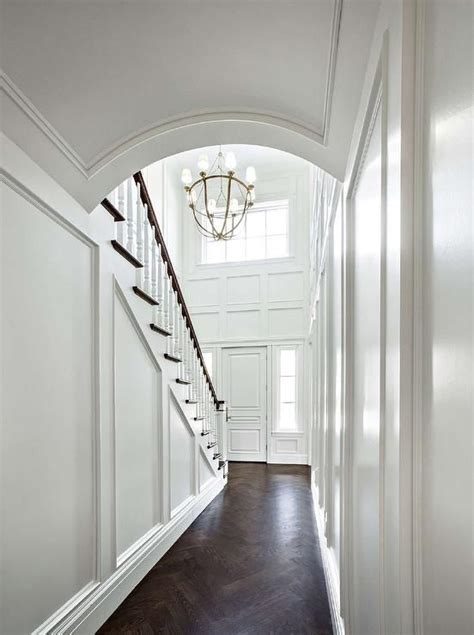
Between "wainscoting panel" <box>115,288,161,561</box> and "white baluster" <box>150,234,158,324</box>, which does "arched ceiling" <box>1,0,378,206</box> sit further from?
"white baluster" <box>150,234,158,324</box>

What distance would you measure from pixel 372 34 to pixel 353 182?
563 millimetres

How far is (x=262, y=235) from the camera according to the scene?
710 cm

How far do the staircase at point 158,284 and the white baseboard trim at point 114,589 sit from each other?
3.36ft

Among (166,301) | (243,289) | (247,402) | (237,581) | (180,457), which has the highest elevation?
(243,289)

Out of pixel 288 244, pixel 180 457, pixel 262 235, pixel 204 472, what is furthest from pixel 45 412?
pixel 262 235

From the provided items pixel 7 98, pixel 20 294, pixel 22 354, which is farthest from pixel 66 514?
pixel 7 98

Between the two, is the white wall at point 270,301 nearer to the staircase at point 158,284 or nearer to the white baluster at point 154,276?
the staircase at point 158,284

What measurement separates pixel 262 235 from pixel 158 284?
413cm

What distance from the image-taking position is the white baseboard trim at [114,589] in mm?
1834

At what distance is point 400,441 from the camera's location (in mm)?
825

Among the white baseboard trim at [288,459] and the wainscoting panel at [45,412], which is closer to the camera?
the wainscoting panel at [45,412]

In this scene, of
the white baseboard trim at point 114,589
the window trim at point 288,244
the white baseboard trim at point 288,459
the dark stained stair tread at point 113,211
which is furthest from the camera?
the window trim at point 288,244

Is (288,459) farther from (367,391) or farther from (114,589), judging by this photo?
(367,391)

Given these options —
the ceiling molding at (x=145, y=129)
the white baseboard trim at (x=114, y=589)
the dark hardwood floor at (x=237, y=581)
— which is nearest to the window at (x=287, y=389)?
the dark hardwood floor at (x=237, y=581)
